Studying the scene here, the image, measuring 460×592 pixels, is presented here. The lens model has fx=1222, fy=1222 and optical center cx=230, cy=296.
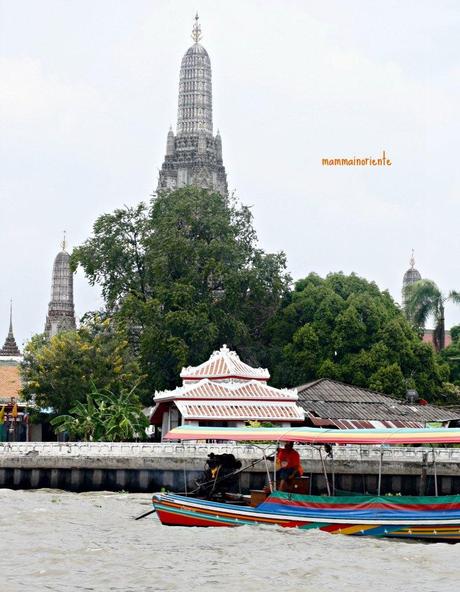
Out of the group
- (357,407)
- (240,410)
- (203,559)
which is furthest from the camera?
(357,407)

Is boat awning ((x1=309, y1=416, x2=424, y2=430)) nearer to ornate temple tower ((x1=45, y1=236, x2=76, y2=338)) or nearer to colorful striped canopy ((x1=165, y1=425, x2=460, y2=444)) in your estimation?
colorful striped canopy ((x1=165, y1=425, x2=460, y2=444))

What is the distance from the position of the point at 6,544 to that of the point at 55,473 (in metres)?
13.8

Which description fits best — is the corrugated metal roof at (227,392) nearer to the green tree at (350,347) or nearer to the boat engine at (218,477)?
the green tree at (350,347)

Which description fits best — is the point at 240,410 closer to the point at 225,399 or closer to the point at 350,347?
the point at 225,399

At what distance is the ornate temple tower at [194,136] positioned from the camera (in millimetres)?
110438

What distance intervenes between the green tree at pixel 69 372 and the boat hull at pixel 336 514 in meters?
26.5

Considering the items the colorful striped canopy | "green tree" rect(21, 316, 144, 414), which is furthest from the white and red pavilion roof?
the colorful striped canopy

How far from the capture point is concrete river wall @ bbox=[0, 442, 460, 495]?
39.4 meters

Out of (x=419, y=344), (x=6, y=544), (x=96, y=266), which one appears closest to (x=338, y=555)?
(x=6, y=544)

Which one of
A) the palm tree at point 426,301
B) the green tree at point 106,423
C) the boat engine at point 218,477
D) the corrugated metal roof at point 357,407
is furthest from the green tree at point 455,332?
the boat engine at point 218,477

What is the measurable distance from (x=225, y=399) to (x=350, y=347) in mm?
15955

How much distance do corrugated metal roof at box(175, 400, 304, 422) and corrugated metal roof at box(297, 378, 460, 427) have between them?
1.81 meters

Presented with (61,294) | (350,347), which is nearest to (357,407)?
(350,347)

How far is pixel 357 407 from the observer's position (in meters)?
51.3
